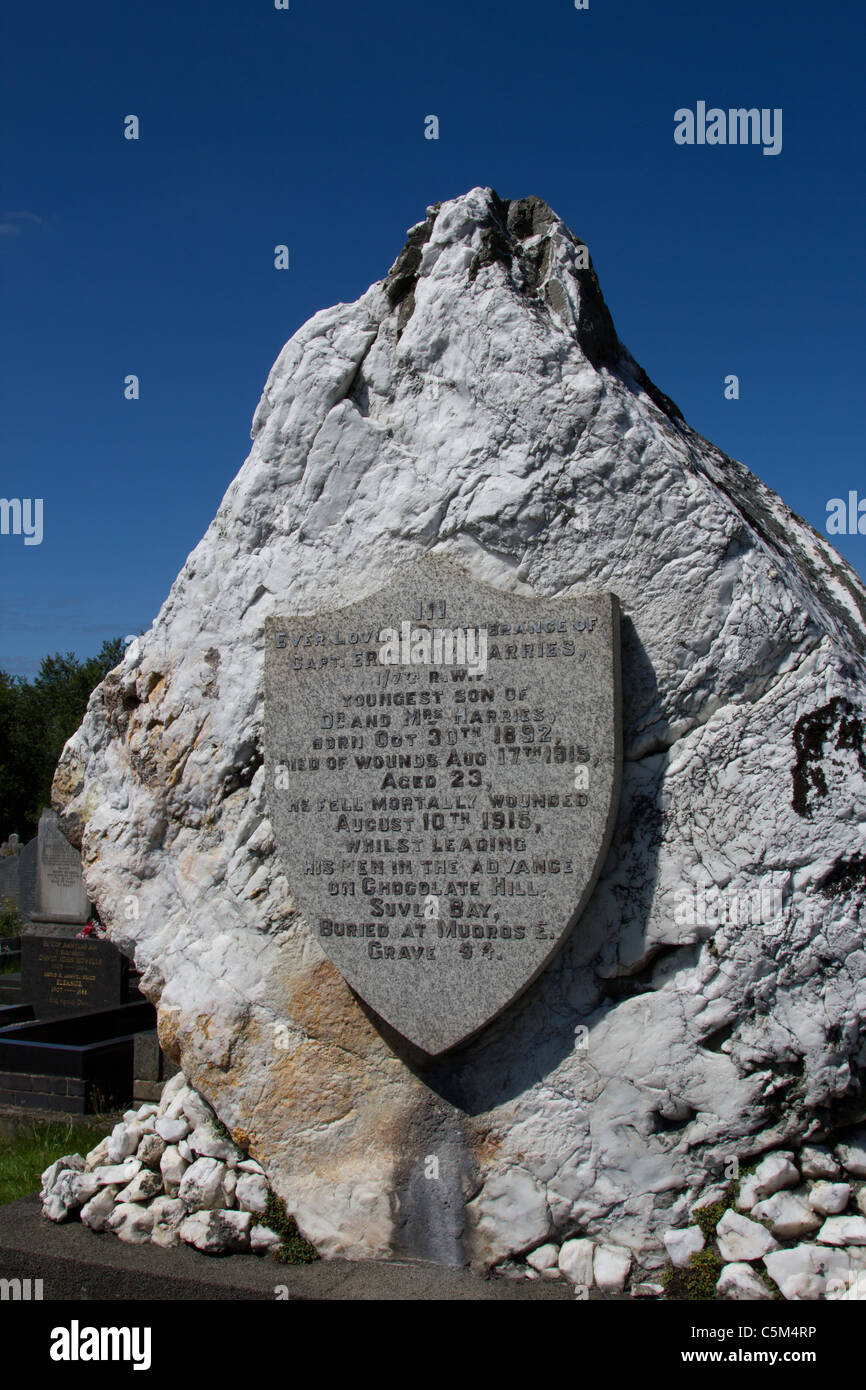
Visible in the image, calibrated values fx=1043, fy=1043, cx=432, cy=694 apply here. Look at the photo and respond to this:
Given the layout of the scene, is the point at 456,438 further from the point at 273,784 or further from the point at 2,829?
the point at 2,829

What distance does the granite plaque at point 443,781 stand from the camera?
3.71 metres

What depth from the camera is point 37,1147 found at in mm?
6113

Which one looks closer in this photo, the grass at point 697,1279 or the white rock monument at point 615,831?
the grass at point 697,1279

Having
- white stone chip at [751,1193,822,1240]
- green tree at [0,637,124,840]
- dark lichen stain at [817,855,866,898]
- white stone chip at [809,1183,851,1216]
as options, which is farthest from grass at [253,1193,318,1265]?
green tree at [0,637,124,840]

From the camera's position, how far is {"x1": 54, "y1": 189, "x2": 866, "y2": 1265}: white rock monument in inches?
142

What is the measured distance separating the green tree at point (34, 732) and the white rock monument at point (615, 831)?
25314 millimetres

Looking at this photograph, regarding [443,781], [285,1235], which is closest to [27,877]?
[285,1235]

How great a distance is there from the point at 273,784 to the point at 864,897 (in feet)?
7.29

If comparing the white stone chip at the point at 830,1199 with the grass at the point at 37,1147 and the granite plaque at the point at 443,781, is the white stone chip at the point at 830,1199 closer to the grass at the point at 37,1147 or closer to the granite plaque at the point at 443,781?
the granite plaque at the point at 443,781

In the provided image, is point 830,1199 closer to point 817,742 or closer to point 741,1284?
point 741,1284

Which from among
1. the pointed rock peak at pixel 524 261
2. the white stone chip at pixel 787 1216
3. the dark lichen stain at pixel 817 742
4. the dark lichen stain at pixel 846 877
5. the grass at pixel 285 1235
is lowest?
the grass at pixel 285 1235

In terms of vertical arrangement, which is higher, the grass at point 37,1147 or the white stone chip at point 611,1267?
the white stone chip at point 611,1267

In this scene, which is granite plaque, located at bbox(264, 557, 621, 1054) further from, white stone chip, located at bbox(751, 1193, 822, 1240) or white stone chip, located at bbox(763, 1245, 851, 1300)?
white stone chip, located at bbox(763, 1245, 851, 1300)

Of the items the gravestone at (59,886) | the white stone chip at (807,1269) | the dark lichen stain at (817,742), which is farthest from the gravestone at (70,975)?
the dark lichen stain at (817,742)
